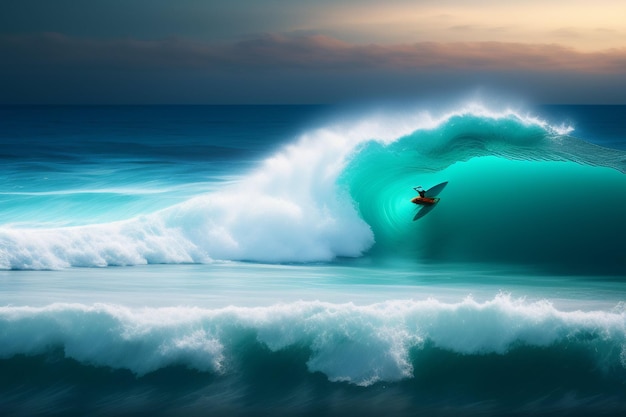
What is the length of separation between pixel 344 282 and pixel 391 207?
3212 millimetres

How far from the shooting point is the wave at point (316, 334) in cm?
622

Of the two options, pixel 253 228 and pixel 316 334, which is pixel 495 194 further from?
pixel 316 334

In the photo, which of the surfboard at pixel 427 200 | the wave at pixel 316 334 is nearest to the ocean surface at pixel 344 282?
the wave at pixel 316 334

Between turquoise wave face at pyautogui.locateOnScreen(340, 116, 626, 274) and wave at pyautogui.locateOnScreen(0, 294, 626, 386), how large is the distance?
3835mm

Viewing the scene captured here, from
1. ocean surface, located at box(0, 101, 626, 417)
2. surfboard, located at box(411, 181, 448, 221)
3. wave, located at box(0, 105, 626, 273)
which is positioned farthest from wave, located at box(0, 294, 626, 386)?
surfboard, located at box(411, 181, 448, 221)

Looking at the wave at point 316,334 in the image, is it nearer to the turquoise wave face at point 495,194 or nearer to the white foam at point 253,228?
the white foam at point 253,228

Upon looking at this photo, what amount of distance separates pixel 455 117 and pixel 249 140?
23.8 metres

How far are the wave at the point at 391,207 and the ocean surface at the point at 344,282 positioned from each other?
35mm

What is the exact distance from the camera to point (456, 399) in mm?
5812

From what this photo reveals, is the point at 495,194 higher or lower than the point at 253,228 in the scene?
higher

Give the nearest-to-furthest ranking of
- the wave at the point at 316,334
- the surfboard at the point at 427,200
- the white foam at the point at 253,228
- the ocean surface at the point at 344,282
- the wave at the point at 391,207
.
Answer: the ocean surface at the point at 344,282 < the wave at the point at 316,334 < the white foam at the point at 253,228 < the wave at the point at 391,207 < the surfboard at the point at 427,200

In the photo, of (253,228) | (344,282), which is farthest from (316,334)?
(253,228)

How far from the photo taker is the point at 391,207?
1186 centimetres

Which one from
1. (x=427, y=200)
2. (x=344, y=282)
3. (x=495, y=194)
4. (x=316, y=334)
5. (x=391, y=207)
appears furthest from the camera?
(x=495, y=194)
